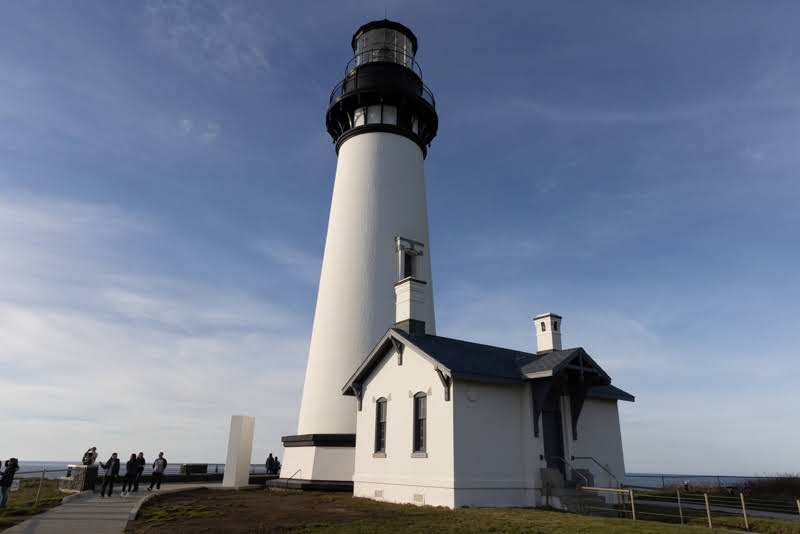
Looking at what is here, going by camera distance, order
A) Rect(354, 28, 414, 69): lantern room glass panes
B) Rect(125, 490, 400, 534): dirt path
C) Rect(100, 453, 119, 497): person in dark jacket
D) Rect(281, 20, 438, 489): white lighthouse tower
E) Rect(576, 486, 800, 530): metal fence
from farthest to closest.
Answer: Rect(354, 28, 414, 69): lantern room glass panes, Rect(281, 20, 438, 489): white lighthouse tower, Rect(100, 453, 119, 497): person in dark jacket, Rect(576, 486, 800, 530): metal fence, Rect(125, 490, 400, 534): dirt path

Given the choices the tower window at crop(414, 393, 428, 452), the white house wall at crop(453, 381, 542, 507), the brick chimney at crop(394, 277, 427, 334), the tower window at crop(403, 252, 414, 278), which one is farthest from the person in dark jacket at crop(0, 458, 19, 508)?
the tower window at crop(403, 252, 414, 278)

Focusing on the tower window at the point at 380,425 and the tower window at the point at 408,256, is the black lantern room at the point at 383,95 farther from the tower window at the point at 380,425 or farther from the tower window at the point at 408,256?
the tower window at the point at 380,425

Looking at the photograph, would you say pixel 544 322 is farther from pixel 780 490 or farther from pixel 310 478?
pixel 780 490

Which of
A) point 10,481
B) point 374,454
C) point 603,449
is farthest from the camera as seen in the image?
point 603,449

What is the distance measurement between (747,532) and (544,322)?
30.3 feet

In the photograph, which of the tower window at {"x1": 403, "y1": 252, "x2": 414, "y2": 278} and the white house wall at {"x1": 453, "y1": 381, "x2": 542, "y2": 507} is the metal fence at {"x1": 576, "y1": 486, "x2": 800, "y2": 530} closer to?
the white house wall at {"x1": 453, "y1": 381, "x2": 542, "y2": 507}

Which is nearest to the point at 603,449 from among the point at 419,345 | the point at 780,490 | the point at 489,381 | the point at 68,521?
the point at 489,381

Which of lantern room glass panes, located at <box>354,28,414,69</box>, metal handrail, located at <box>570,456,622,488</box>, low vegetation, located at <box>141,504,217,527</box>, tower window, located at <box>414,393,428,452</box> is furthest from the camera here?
lantern room glass panes, located at <box>354,28,414,69</box>

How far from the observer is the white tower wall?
844 inches

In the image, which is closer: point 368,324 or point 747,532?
point 747,532

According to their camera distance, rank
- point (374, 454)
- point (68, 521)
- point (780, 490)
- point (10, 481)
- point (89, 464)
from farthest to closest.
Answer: point (780, 490)
point (89, 464)
point (374, 454)
point (10, 481)
point (68, 521)

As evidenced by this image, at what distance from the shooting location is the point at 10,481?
1595 cm

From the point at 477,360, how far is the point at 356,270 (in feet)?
24.6

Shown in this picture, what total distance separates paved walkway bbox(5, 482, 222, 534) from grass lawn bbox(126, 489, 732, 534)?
1.85 ft
